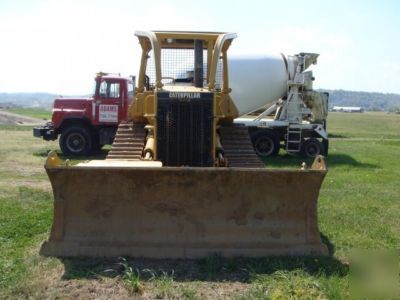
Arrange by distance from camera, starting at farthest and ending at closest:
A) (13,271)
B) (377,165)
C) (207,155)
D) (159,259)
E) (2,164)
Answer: (377,165), (2,164), (207,155), (159,259), (13,271)

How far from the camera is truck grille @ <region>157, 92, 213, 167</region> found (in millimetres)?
7133

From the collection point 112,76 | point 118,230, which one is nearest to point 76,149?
point 112,76

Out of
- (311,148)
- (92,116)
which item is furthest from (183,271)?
(311,148)

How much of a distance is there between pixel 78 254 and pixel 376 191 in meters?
7.19

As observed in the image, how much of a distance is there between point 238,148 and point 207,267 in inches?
124

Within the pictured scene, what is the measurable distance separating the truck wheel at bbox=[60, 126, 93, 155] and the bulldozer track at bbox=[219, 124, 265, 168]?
362 inches

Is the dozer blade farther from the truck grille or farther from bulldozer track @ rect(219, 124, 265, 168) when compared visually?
bulldozer track @ rect(219, 124, 265, 168)

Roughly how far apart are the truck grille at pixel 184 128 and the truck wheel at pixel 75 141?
10168mm

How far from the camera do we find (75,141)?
1700 centimetres

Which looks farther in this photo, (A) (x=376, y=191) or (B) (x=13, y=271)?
(A) (x=376, y=191)

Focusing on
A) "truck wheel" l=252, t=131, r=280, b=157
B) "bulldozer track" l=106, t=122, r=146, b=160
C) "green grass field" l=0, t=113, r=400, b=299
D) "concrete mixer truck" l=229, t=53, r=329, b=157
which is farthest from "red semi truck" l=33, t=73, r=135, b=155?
"green grass field" l=0, t=113, r=400, b=299

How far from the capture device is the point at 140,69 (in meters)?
8.29

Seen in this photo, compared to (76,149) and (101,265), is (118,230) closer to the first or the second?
(101,265)

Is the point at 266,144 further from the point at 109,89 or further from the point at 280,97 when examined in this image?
the point at 109,89
